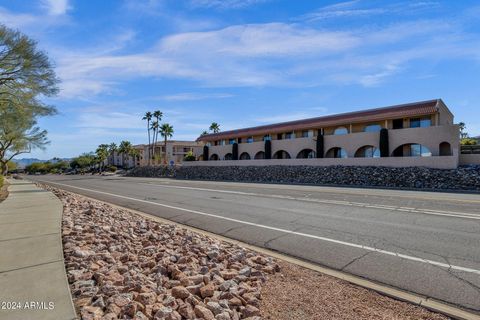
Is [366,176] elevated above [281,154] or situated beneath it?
situated beneath

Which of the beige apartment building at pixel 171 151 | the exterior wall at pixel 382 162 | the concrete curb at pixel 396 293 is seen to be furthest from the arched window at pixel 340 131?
the beige apartment building at pixel 171 151

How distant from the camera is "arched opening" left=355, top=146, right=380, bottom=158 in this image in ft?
104

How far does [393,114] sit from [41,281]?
33344mm

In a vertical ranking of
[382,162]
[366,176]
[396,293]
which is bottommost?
[396,293]

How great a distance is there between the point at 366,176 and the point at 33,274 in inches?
1013

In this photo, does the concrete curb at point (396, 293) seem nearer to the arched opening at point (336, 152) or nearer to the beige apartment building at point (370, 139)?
the beige apartment building at point (370, 139)

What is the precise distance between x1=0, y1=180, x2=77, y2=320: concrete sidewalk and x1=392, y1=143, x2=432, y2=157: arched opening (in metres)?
30.3

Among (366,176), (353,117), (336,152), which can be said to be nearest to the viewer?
(366,176)

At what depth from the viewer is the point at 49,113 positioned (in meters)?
17.2

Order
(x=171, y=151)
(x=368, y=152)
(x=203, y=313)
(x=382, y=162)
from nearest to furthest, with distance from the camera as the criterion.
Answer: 1. (x=203, y=313)
2. (x=382, y=162)
3. (x=368, y=152)
4. (x=171, y=151)

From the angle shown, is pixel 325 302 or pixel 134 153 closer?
pixel 325 302

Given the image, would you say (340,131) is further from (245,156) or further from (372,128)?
(245,156)

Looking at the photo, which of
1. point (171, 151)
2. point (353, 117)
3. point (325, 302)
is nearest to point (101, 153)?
point (171, 151)

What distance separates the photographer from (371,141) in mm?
31516
